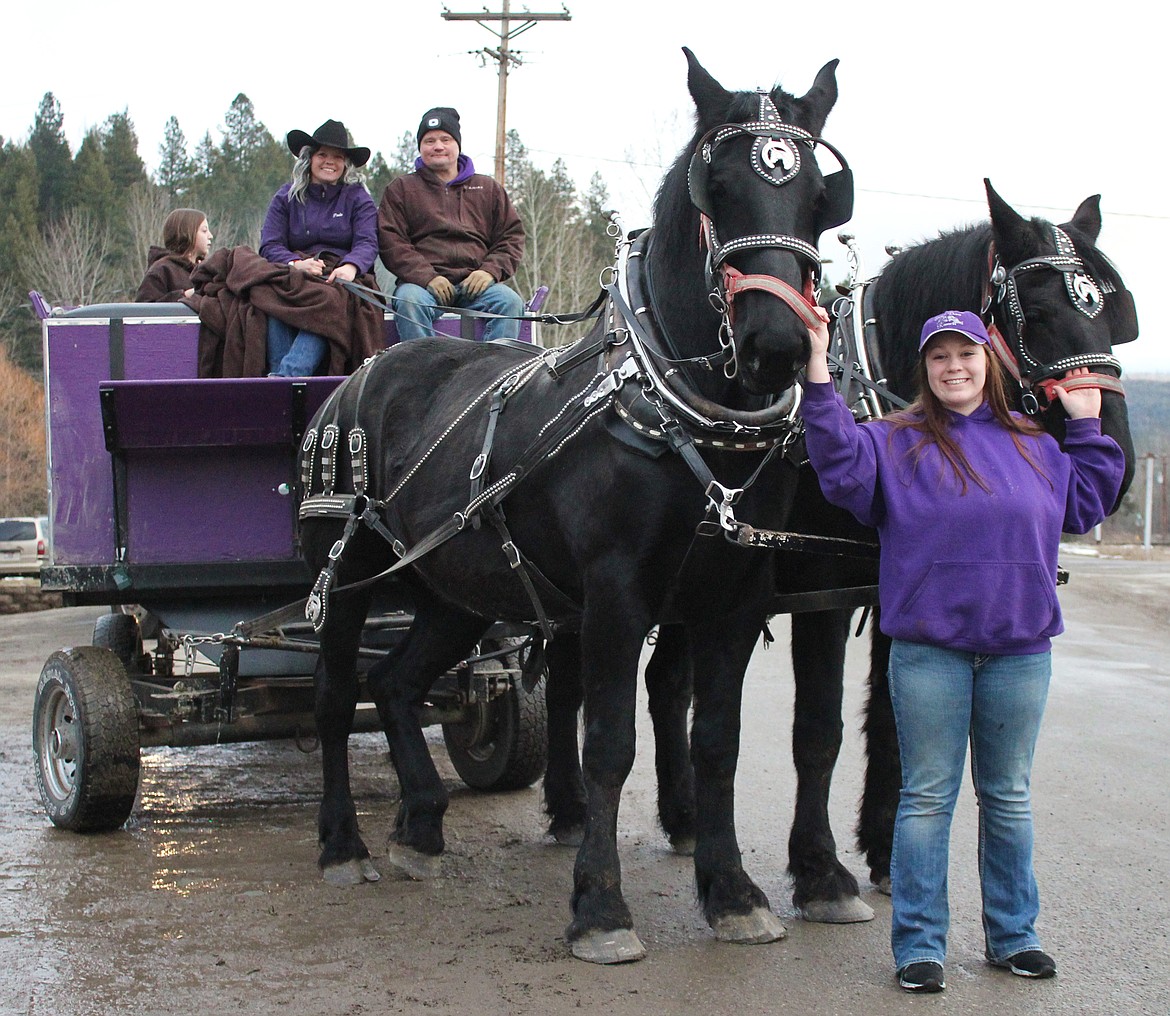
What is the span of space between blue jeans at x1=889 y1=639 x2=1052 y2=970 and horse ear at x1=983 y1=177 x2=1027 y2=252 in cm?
128

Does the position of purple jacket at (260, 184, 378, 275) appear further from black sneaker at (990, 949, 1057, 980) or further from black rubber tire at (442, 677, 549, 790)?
black sneaker at (990, 949, 1057, 980)

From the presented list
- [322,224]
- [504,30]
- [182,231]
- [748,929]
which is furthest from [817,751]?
[504,30]

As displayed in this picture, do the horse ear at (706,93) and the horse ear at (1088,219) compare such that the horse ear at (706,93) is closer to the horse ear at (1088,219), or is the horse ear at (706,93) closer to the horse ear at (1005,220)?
the horse ear at (1005,220)

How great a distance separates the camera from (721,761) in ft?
13.9

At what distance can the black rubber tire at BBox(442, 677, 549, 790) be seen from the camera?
643 centimetres

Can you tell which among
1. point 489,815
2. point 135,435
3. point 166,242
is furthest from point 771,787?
point 166,242

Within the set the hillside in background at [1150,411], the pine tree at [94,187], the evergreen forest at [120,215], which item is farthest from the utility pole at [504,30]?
the hillside in background at [1150,411]

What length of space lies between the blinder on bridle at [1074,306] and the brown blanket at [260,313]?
3061 mm

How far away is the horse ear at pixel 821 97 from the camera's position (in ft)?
13.1

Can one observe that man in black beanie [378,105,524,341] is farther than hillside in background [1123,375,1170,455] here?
No

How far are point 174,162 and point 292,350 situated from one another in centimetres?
7399

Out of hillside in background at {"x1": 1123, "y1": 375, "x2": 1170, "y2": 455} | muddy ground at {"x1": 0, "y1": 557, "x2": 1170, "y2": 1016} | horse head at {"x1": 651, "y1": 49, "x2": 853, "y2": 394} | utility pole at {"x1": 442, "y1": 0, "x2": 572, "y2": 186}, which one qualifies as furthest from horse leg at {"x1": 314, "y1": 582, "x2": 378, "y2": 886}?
hillside in background at {"x1": 1123, "y1": 375, "x2": 1170, "y2": 455}

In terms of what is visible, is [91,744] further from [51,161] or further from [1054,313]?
[51,161]

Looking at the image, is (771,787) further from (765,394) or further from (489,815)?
(765,394)
